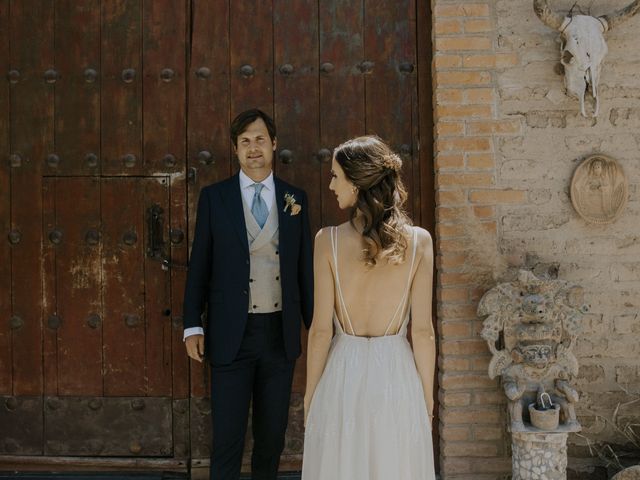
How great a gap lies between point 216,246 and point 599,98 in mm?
2013

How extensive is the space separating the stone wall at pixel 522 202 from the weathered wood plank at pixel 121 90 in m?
1.57

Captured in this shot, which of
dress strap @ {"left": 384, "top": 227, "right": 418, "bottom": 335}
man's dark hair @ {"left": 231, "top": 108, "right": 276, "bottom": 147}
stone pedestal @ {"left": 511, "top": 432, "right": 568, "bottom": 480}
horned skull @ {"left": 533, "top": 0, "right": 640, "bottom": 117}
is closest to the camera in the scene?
dress strap @ {"left": 384, "top": 227, "right": 418, "bottom": 335}

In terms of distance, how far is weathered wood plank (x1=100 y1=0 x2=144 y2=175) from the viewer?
4.14 meters

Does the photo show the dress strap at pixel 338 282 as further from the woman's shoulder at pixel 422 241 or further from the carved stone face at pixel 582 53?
the carved stone face at pixel 582 53

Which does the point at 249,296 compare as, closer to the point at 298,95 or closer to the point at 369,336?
the point at 369,336

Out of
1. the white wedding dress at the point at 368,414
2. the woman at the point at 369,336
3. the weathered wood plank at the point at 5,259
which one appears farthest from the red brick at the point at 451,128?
the weathered wood plank at the point at 5,259

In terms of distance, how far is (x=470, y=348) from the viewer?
155 inches

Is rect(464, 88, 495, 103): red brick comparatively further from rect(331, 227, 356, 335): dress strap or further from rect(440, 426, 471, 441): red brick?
rect(440, 426, 471, 441): red brick

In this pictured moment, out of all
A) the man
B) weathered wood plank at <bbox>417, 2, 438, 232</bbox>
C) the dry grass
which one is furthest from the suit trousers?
the dry grass

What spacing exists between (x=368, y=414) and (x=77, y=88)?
2.43m

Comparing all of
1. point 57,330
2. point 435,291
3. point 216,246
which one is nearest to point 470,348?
point 435,291

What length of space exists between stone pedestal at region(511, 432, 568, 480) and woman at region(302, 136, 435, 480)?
837mm

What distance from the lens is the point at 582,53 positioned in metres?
3.75

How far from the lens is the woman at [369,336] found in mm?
2771
